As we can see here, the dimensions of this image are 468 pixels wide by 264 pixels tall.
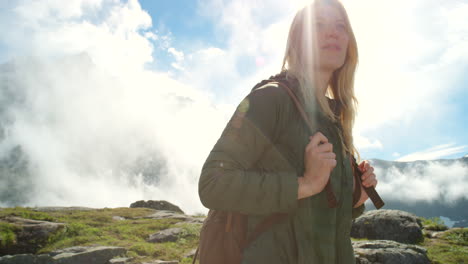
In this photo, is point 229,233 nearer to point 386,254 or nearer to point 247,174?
point 247,174

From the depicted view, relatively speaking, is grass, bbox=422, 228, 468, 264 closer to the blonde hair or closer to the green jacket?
the blonde hair

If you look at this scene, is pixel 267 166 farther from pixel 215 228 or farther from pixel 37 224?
pixel 37 224

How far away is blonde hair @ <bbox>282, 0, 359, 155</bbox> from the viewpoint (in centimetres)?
248

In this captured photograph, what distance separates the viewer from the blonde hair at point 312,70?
2479 millimetres

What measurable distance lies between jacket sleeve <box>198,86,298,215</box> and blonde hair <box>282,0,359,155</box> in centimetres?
49

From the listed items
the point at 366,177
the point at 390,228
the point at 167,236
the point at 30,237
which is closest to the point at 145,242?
the point at 167,236

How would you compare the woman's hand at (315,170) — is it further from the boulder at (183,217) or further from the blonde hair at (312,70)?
the boulder at (183,217)

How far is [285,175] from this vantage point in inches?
76.7

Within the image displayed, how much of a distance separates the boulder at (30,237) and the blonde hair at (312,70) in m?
13.5

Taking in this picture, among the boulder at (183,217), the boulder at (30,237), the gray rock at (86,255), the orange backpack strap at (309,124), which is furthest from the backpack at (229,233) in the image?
the boulder at (183,217)

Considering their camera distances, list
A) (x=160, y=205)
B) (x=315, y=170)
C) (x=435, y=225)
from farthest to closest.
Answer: (x=160, y=205)
(x=435, y=225)
(x=315, y=170)

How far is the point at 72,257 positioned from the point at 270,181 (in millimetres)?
8884

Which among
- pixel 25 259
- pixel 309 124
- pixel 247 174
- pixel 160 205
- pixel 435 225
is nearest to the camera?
pixel 247 174

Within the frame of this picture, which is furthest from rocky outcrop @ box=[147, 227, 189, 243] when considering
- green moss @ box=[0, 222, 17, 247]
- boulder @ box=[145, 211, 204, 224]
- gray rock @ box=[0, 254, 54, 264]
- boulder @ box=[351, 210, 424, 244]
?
boulder @ box=[351, 210, 424, 244]
